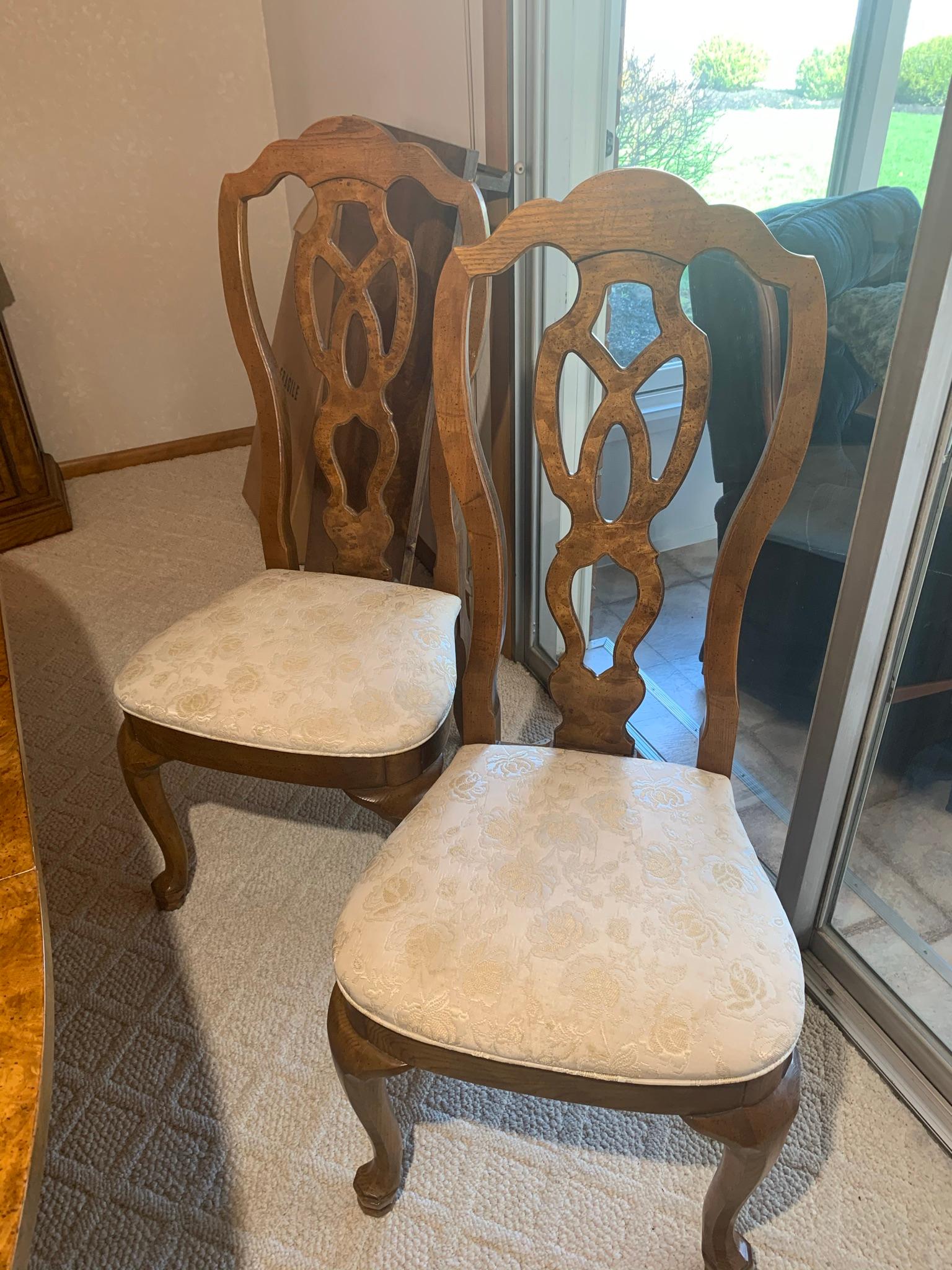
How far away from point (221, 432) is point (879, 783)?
270 centimetres

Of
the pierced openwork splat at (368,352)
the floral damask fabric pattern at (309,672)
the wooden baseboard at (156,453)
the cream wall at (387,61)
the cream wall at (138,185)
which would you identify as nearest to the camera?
the floral damask fabric pattern at (309,672)

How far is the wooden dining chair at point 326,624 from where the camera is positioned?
3.86 feet

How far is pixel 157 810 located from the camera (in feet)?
4.61

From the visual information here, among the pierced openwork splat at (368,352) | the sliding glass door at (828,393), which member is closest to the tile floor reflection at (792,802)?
the sliding glass door at (828,393)

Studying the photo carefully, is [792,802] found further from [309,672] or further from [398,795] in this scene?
[309,672]

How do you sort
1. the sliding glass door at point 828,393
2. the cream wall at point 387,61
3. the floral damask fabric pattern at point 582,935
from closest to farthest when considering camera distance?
the floral damask fabric pattern at point 582,935
the sliding glass door at point 828,393
the cream wall at point 387,61

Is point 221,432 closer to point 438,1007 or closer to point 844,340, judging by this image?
point 844,340

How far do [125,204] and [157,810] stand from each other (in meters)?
2.24

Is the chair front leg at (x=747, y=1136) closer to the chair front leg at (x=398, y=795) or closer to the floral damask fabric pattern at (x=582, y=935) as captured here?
the floral damask fabric pattern at (x=582, y=935)

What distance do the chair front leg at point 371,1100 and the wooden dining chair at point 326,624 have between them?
0.35m

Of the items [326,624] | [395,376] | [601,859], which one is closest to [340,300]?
[395,376]

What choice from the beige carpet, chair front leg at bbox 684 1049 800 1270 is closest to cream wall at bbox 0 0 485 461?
the beige carpet

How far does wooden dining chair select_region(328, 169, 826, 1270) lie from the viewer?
0.81 m

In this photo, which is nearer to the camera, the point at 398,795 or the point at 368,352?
the point at 398,795
